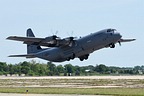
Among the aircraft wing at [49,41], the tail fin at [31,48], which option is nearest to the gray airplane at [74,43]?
the aircraft wing at [49,41]

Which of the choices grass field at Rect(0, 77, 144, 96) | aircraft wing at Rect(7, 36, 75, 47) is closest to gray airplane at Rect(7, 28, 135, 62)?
aircraft wing at Rect(7, 36, 75, 47)

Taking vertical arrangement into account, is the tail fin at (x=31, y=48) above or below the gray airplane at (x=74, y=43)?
above

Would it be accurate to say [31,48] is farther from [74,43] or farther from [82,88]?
→ [82,88]

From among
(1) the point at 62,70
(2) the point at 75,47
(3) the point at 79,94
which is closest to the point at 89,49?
(2) the point at 75,47

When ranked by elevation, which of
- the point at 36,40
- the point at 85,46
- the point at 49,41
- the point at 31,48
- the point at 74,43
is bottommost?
the point at 85,46

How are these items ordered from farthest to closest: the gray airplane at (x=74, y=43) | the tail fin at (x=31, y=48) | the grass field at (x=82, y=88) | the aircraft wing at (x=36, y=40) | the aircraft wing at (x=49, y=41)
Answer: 1. the tail fin at (x=31, y=48)
2. the aircraft wing at (x=49, y=41)
3. the aircraft wing at (x=36, y=40)
4. the gray airplane at (x=74, y=43)
5. the grass field at (x=82, y=88)

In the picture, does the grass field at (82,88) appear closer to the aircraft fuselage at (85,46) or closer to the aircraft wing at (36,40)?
the aircraft fuselage at (85,46)

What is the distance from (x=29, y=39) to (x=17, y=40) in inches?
82.3

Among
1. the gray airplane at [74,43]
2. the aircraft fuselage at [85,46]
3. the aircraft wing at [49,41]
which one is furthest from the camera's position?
the aircraft wing at [49,41]

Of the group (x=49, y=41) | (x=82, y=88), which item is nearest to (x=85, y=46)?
(x=49, y=41)

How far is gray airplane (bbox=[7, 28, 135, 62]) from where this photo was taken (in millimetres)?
70019

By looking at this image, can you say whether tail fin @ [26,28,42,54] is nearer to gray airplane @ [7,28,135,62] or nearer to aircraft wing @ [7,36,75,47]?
gray airplane @ [7,28,135,62]

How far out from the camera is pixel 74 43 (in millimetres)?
74812

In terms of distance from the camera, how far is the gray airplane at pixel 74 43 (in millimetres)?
70019
